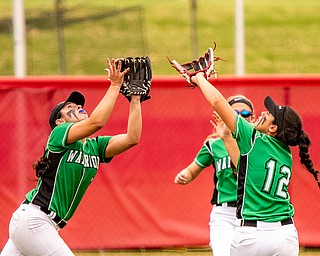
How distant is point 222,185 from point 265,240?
5.86ft

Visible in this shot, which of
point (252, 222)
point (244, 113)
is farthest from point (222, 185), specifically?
Answer: point (252, 222)

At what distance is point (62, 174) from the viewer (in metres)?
6.56

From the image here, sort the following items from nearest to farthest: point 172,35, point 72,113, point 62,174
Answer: point 62,174 → point 72,113 → point 172,35

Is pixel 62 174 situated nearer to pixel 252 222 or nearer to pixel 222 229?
pixel 252 222

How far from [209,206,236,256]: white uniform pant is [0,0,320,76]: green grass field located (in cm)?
1103

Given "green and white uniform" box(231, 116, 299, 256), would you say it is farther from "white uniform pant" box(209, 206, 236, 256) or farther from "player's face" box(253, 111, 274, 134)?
"white uniform pant" box(209, 206, 236, 256)

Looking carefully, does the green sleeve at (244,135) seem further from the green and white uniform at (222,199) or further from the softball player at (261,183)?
the green and white uniform at (222,199)

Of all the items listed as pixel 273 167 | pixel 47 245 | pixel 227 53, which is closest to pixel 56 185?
pixel 47 245

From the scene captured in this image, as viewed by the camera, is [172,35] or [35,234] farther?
[172,35]

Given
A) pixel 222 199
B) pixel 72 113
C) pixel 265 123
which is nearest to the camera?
pixel 265 123

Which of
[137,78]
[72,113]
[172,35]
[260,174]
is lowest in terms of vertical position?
[260,174]

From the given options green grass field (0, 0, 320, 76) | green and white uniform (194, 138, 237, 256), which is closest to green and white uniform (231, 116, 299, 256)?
green and white uniform (194, 138, 237, 256)

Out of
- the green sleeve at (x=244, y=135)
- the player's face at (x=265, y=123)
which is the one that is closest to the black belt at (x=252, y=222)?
the green sleeve at (x=244, y=135)

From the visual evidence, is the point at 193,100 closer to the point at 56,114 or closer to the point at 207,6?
the point at 56,114
